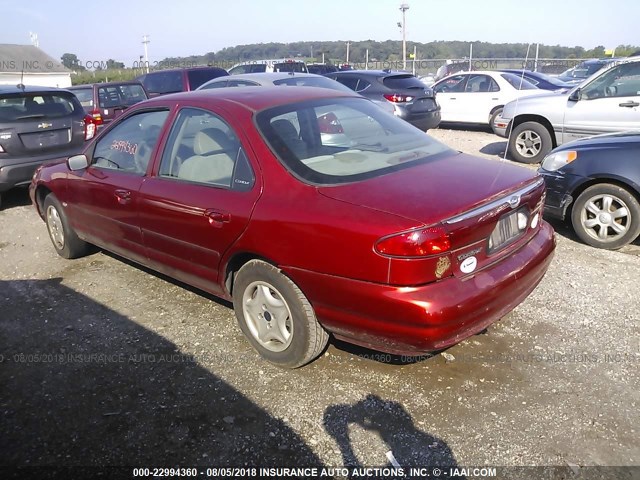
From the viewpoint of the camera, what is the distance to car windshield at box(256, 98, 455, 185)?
3.02 meters

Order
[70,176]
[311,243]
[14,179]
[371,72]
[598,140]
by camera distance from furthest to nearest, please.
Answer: [371,72]
[14,179]
[598,140]
[70,176]
[311,243]

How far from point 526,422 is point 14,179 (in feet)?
22.6

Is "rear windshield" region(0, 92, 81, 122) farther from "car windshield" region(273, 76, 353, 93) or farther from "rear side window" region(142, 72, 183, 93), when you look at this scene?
"rear side window" region(142, 72, 183, 93)

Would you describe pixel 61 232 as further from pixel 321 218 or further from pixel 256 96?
pixel 321 218

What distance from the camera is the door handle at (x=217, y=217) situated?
316 centimetres

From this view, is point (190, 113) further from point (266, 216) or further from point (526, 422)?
point (526, 422)

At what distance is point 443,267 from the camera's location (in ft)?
8.41

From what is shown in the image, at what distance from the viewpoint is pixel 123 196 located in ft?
13.1

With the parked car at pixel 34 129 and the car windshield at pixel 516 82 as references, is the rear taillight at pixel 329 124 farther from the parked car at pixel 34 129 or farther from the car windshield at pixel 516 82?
the car windshield at pixel 516 82

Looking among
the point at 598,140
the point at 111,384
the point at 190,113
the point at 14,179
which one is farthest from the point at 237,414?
the point at 14,179

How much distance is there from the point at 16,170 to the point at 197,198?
4833 millimetres

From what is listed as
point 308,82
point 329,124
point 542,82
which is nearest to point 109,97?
point 308,82

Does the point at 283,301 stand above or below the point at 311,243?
below

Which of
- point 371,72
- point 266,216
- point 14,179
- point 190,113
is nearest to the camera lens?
point 266,216
